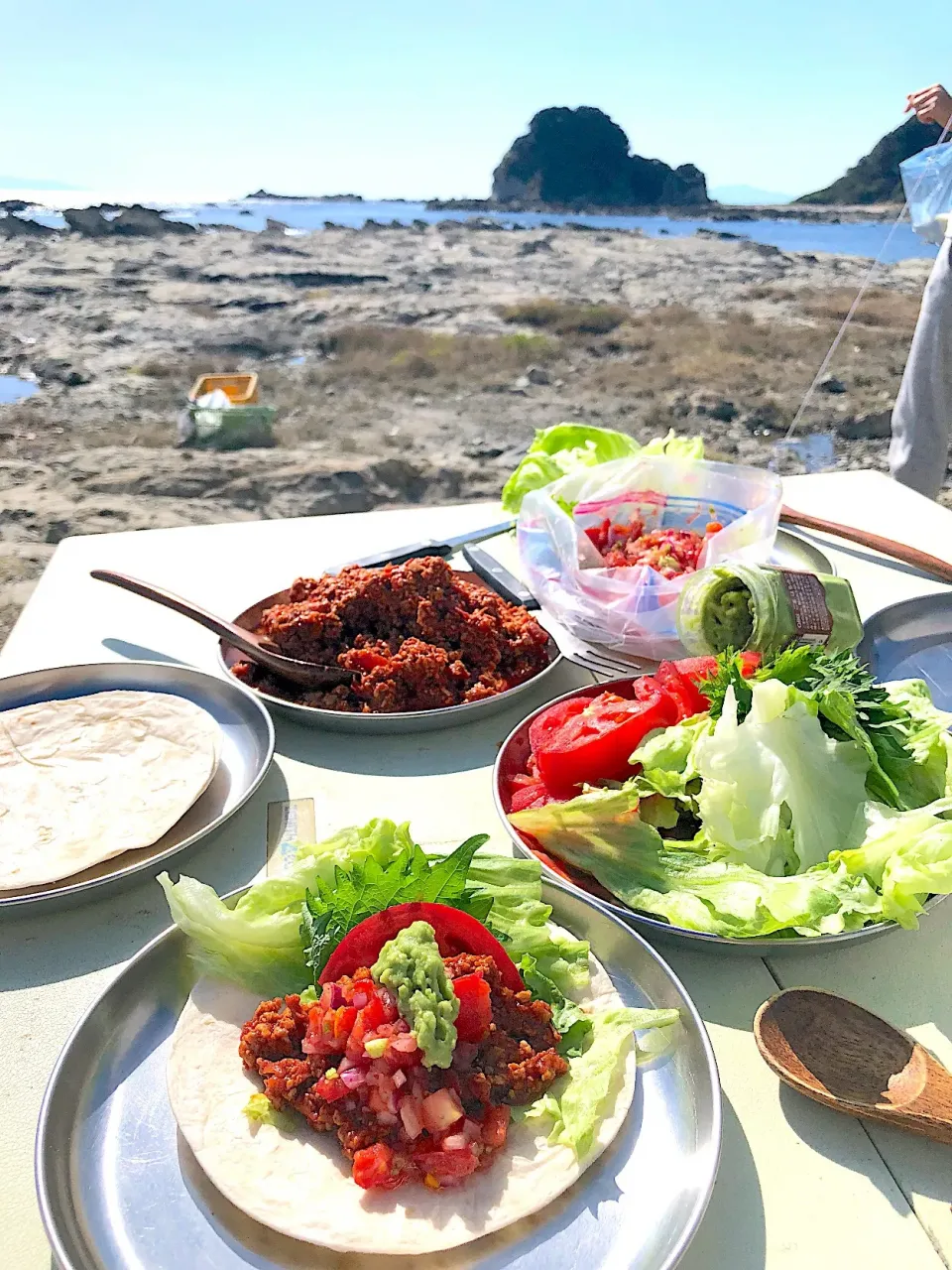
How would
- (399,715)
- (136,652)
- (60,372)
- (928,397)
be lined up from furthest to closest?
1. (60,372)
2. (928,397)
3. (136,652)
4. (399,715)

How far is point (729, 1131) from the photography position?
1187 millimetres

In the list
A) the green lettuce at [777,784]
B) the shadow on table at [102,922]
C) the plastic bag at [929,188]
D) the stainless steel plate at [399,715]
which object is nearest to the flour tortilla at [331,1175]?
the shadow on table at [102,922]

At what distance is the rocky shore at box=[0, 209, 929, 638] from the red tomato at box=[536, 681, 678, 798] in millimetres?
5645

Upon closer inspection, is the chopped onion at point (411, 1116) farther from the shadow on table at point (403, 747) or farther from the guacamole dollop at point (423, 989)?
the shadow on table at point (403, 747)

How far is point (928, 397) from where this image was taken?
530 centimetres

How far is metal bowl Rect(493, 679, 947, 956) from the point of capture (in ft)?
4.37

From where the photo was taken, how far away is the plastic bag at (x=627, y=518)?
2.30 metres

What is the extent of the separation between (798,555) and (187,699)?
1.93 meters

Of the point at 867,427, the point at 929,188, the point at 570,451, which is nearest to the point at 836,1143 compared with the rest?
the point at 570,451

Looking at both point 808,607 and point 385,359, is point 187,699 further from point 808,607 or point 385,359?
point 385,359

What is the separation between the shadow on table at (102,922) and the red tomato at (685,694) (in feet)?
2.81

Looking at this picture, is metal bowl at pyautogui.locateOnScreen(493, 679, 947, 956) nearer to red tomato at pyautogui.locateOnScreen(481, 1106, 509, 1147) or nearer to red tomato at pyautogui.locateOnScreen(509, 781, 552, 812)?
red tomato at pyautogui.locateOnScreen(509, 781, 552, 812)

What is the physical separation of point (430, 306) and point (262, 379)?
22.0ft

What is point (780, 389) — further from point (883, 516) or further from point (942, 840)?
point (942, 840)
